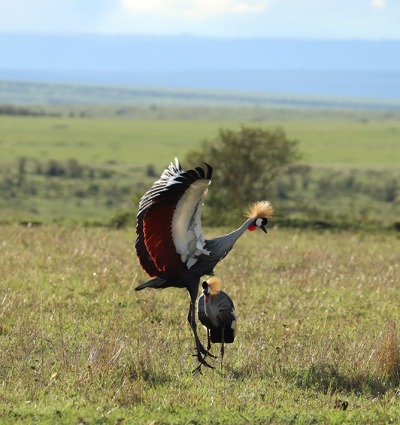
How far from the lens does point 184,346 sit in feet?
34.1

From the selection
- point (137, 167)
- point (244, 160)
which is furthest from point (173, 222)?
point (137, 167)

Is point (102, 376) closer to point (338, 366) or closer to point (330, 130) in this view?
point (338, 366)

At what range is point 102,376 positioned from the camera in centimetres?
875

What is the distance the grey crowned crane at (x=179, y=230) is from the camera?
8750 millimetres

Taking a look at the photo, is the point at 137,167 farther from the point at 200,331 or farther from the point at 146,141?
the point at 200,331

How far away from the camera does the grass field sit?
26.2 feet

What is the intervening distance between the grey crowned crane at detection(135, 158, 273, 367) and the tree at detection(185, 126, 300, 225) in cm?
2886

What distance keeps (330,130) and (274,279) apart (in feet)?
582

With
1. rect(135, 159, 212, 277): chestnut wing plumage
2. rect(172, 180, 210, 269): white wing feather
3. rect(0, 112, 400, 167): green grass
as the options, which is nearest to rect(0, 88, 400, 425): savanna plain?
rect(135, 159, 212, 277): chestnut wing plumage

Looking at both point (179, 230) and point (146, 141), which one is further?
point (146, 141)

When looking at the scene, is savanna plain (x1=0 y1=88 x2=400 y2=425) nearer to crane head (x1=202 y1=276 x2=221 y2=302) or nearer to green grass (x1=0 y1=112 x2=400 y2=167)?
crane head (x1=202 y1=276 x2=221 y2=302)

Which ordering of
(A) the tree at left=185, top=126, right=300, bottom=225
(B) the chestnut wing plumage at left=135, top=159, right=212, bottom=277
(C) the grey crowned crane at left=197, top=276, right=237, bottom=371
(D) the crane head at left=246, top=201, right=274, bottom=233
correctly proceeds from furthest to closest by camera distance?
(A) the tree at left=185, top=126, right=300, bottom=225, (C) the grey crowned crane at left=197, top=276, right=237, bottom=371, (D) the crane head at left=246, top=201, right=274, bottom=233, (B) the chestnut wing plumage at left=135, top=159, right=212, bottom=277

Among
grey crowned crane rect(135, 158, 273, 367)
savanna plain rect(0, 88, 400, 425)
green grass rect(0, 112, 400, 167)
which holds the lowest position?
green grass rect(0, 112, 400, 167)

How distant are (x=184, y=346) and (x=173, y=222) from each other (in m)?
1.95
